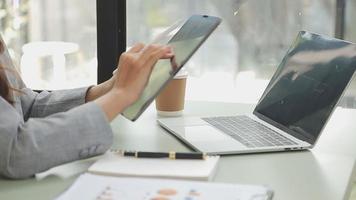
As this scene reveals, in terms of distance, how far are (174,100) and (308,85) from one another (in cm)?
36

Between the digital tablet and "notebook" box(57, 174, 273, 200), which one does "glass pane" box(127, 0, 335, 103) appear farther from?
"notebook" box(57, 174, 273, 200)

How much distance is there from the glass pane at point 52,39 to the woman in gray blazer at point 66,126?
102 cm

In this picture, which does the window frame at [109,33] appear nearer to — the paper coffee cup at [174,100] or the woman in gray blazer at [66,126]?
the paper coffee cup at [174,100]

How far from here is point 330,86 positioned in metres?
1.24

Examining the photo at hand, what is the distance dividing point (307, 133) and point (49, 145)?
539 millimetres

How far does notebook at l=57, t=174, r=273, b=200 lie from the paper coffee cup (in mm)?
554

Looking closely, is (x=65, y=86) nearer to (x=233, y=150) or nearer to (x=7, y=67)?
(x=7, y=67)

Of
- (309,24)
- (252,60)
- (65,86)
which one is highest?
(309,24)

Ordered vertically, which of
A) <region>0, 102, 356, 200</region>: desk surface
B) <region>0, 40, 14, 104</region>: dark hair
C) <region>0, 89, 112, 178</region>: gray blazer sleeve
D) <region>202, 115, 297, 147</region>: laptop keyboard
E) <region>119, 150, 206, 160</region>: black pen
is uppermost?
<region>0, 40, 14, 104</region>: dark hair

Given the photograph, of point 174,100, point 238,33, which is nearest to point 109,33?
point 238,33

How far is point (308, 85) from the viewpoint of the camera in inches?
51.5

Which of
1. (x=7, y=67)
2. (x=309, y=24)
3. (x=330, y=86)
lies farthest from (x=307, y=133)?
(x=309, y=24)

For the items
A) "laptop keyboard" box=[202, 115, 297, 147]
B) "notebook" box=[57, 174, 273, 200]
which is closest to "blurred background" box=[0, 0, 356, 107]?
"laptop keyboard" box=[202, 115, 297, 147]

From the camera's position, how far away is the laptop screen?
1.22m
